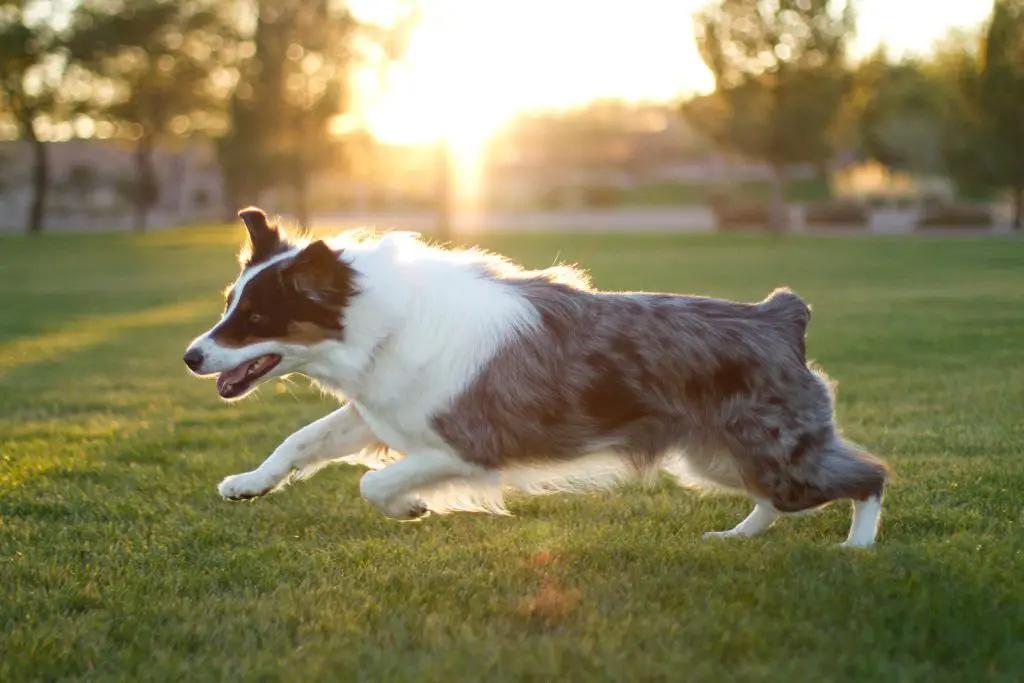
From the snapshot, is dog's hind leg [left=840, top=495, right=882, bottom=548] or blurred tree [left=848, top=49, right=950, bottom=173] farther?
blurred tree [left=848, top=49, right=950, bottom=173]

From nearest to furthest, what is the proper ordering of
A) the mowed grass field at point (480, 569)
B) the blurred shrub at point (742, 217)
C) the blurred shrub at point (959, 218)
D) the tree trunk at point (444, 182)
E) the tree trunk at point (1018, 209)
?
the mowed grass field at point (480, 569) < the tree trunk at point (1018, 209) < the blurred shrub at point (959, 218) < the blurred shrub at point (742, 217) < the tree trunk at point (444, 182)

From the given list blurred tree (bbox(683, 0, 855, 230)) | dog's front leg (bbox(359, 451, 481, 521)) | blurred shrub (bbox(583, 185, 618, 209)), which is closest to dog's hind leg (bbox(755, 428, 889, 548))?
dog's front leg (bbox(359, 451, 481, 521))

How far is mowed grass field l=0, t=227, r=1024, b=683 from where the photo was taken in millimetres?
4680

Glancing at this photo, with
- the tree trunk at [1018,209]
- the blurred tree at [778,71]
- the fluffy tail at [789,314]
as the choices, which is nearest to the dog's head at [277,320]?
the fluffy tail at [789,314]

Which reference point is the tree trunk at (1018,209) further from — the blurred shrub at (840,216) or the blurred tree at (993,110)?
the blurred shrub at (840,216)

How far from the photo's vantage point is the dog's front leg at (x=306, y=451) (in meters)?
6.36

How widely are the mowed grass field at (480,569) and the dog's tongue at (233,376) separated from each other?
91cm

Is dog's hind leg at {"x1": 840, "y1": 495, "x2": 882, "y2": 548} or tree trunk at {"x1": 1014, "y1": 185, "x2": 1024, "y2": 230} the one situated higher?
dog's hind leg at {"x1": 840, "y1": 495, "x2": 882, "y2": 548}

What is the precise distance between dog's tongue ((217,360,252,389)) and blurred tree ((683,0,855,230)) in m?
40.4

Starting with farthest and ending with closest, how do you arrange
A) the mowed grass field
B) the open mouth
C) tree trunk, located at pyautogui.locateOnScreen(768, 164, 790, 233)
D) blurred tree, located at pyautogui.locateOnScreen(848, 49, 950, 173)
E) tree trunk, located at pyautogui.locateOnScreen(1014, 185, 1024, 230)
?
blurred tree, located at pyautogui.locateOnScreen(848, 49, 950, 173), tree trunk, located at pyautogui.locateOnScreen(768, 164, 790, 233), tree trunk, located at pyautogui.locateOnScreen(1014, 185, 1024, 230), the open mouth, the mowed grass field

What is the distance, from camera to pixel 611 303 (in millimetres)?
6035

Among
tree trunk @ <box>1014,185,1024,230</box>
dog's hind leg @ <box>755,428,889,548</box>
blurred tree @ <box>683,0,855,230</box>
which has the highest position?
blurred tree @ <box>683,0,855,230</box>

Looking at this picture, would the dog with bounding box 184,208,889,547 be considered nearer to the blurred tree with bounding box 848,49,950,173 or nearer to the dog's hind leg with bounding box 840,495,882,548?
the dog's hind leg with bounding box 840,495,882,548

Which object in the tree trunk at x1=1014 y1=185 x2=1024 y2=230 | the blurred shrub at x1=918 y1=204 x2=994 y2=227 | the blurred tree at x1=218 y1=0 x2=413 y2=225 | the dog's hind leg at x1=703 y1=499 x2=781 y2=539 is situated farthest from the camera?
the blurred tree at x1=218 y1=0 x2=413 y2=225
